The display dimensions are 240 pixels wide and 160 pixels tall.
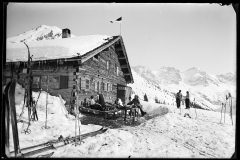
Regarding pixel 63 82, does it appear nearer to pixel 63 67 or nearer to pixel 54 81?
pixel 54 81

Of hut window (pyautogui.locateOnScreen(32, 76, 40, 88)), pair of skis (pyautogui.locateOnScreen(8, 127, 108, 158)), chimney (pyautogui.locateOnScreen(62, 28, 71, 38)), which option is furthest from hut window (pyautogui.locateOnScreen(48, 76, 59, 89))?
chimney (pyautogui.locateOnScreen(62, 28, 71, 38))

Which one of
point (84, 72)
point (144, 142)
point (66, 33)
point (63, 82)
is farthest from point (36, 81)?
point (144, 142)

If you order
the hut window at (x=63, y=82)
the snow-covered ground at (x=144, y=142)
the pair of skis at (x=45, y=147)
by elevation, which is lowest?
the snow-covered ground at (x=144, y=142)

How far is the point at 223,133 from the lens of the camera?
7.07 metres

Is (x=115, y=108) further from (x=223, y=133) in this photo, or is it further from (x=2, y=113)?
(x=2, y=113)

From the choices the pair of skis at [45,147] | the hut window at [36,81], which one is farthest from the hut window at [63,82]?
the pair of skis at [45,147]

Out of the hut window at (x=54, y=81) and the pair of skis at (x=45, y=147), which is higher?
the hut window at (x=54, y=81)

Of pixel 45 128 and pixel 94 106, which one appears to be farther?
pixel 94 106

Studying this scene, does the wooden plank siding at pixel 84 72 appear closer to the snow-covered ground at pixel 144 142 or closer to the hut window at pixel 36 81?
the hut window at pixel 36 81

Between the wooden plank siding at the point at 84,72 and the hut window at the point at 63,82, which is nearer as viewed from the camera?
the wooden plank siding at the point at 84,72

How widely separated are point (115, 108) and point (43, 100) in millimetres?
4803

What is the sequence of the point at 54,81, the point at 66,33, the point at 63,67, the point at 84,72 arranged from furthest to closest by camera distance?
the point at 66,33
the point at 84,72
the point at 54,81
the point at 63,67

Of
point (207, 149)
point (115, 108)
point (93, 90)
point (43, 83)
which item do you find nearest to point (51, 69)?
point (43, 83)

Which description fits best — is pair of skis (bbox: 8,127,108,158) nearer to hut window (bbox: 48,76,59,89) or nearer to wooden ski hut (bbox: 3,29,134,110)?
wooden ski hut (bbox: 3,29,134,110)
